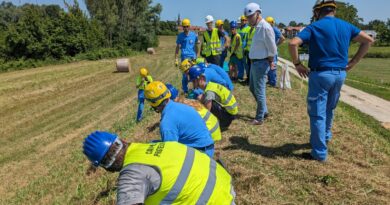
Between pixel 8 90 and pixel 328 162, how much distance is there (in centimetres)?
1871

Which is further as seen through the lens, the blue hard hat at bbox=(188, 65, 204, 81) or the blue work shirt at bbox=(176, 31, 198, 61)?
the blue work shirt at bbox=(176, 31, 198, 61)

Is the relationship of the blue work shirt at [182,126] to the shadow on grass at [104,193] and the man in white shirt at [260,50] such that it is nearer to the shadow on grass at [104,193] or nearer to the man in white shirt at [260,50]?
the shadow on grass at [104,193]

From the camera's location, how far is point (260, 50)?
272 inches

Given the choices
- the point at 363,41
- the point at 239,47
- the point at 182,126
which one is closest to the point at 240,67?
the point at 239,47

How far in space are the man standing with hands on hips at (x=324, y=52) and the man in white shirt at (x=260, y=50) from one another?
1.65 meters

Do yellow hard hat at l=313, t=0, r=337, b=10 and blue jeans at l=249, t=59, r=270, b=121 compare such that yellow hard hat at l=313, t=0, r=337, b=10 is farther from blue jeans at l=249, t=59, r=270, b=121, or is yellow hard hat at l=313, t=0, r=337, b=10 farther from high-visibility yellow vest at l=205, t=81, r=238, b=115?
high-visibility yellow vest at l=205, t=81, r=238, b=115

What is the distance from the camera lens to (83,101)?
16.6m

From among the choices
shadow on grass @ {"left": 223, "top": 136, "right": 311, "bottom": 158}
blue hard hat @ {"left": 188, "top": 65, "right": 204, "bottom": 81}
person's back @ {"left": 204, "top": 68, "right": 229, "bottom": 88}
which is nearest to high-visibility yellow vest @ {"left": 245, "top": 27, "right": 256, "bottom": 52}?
person's back @ {"left": 204, "top": 68, "right": 229, "bottom": 88}

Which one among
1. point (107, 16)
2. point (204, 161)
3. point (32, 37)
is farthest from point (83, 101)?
point (107, 16)

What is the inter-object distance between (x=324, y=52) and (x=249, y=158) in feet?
6.40

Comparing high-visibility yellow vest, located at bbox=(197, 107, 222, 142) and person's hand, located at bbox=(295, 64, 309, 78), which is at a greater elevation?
person's hand, located at bbox=(295, 64, 309, 78)

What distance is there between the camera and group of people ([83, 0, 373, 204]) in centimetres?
257

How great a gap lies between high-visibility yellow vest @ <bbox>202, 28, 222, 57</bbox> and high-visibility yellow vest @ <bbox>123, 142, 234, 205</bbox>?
899 centimetres

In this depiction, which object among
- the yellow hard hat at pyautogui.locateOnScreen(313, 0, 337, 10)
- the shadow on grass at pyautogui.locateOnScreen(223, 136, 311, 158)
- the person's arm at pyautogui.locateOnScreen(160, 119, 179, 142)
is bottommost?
the shadow on grass at pyautogui.locateOnScreen(223, 136, 311, 158)
